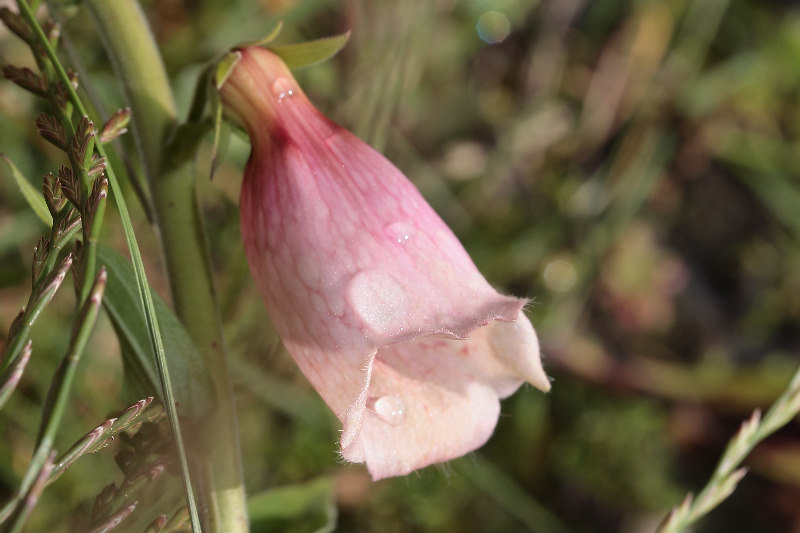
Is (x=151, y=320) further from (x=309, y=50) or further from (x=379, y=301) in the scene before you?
(x=309, y=50)

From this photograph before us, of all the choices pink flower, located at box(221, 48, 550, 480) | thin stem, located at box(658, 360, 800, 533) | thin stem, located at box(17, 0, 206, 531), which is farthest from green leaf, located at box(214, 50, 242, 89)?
thin stem, located at box(658, 360, 800, 533)

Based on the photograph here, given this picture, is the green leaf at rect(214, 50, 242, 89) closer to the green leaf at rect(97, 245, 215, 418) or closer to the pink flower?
the pink flower

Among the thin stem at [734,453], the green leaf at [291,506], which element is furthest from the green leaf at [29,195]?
the thin stem at [734,453]

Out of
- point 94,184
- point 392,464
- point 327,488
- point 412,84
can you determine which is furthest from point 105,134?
point 412,84

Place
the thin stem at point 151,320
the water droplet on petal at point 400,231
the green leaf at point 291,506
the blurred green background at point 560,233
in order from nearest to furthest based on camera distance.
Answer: the thin stem at point 151,320, the water droplet on petal at point 400,231, the green leaf at point 291,506, the blurred green background at point 560,233

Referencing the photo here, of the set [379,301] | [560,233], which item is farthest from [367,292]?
[560,233]

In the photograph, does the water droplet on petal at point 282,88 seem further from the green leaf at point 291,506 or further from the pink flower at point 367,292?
the green leaf at point 291,506
